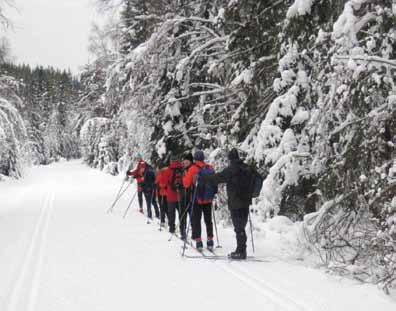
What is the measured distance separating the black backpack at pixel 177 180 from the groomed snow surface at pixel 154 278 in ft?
3.93

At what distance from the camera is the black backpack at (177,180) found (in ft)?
40.5

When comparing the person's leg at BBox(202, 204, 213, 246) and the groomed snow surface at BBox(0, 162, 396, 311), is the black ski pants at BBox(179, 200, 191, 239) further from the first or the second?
the person's leg at BBox(202, 204, 213, 246)

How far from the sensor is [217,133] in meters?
15.3

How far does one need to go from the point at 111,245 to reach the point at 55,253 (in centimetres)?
129

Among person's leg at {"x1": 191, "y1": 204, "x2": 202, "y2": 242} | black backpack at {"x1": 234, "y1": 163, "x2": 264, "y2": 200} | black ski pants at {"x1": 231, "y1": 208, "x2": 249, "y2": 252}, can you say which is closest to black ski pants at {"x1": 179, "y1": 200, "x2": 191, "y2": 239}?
person's leg at {"x1": 191, "y1": 204, "x2": 202, "y2": 242}

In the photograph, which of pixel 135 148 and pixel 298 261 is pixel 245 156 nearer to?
pixel 298 261

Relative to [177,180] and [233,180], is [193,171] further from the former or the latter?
[177,180]

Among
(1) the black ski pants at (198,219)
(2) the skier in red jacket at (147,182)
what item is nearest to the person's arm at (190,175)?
(1) the black ski pants at (198,219)

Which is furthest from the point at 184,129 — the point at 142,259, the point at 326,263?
the point at 326,263

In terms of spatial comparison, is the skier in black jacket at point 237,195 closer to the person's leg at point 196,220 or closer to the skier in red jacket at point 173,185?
the person's leg at point 196,220

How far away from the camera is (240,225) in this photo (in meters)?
9.22

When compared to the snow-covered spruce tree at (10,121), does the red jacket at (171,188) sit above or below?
below

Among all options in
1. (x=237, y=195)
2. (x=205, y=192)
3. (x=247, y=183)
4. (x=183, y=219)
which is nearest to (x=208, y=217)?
(x=205, y=192)

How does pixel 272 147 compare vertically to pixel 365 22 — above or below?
below
